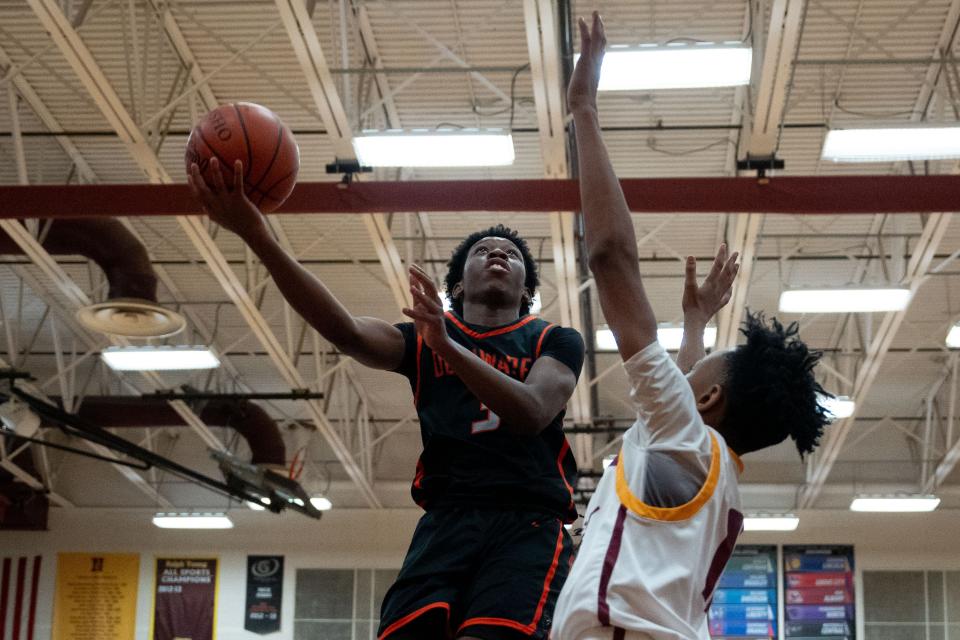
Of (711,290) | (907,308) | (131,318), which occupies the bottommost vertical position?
(711,290)

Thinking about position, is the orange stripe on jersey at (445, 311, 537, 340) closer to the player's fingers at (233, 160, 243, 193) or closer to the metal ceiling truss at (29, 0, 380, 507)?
the player's fingers at (233, 160, 243, 193)

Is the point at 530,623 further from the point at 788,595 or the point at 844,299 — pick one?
the point at 788,595

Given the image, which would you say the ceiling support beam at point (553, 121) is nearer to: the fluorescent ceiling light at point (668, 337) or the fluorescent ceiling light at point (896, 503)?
the fluorescent ceiling light at point (668, 337)

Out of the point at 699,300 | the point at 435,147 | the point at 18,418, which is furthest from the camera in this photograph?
the point at 18,418

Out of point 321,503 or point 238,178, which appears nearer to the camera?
point 238,178

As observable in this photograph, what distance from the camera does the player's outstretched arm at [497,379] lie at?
3.06 meters

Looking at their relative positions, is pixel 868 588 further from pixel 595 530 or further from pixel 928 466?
pixel 595 530

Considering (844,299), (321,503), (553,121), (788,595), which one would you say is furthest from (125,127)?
(788,595)

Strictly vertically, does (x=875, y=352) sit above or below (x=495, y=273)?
above

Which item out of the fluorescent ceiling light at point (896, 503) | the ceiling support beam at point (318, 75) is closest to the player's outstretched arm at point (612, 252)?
the ceiling support beam at point (318, 75)

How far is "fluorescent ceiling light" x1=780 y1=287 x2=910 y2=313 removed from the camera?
13.3 metres

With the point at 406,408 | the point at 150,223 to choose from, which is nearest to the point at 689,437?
the point at 150,223

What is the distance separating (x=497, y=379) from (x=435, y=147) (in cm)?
→ 755

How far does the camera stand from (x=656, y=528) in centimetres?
266
